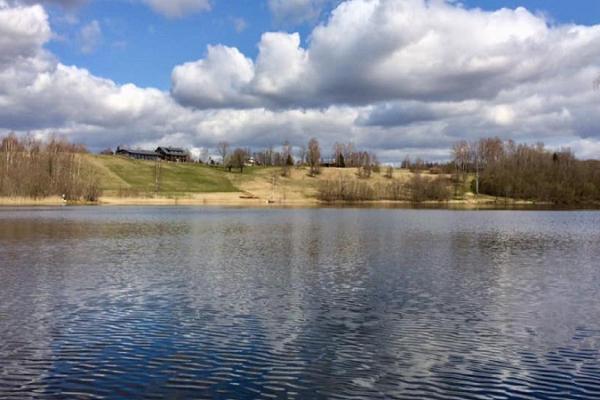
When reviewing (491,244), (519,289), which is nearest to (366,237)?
(491,244)

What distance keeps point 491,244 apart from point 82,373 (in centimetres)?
3539

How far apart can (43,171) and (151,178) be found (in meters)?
41.9

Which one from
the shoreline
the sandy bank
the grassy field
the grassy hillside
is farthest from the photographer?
the grassy hillside

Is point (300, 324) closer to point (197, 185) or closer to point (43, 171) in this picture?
point (43, 171)

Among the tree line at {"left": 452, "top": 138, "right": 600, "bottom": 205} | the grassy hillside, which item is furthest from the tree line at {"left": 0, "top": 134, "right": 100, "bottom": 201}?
the tree line at {"left": 452, "top": 138, "right": 600, "bottom": 205}

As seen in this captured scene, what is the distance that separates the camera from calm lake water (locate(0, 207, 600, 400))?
12.5 metres

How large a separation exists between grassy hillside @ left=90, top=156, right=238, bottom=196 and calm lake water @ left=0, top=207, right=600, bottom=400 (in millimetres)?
119841

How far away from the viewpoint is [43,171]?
130m

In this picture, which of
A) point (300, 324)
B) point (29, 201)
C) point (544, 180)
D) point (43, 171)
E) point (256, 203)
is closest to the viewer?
point (300, 324)

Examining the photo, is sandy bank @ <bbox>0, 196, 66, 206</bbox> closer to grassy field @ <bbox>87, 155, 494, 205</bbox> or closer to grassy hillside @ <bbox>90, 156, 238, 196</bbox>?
grassy field @ <bbox>87, 155, 494, 205</bbox>

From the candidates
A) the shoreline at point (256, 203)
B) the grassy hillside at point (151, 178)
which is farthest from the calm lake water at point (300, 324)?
the grassy hillside at point (151, 178)

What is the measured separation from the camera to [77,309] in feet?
65.0

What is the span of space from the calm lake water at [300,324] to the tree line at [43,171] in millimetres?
94999

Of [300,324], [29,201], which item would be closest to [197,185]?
[29,201]
